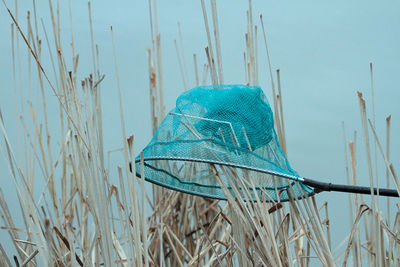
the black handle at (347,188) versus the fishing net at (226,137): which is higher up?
the fishing net at (226,137)

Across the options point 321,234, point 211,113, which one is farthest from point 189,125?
point 321,234

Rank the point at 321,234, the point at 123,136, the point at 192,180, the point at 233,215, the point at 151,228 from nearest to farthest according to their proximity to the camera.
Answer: the point at 123,136 → the point at 321,234 → the point at 233,215 → the point at 192,180 → the point at 151,228

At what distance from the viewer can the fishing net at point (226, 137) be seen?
3.34 ft

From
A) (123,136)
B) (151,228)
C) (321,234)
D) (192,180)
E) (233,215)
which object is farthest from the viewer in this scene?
(151,228)

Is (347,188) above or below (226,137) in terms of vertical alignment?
below

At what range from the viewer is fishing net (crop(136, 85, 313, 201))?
1019 millimetres

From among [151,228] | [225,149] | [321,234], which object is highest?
[225,149]

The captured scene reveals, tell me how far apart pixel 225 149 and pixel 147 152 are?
0.17m

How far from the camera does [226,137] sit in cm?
108

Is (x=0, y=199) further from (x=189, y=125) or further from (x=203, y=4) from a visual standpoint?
(x=203, y=4)

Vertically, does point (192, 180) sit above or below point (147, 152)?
below

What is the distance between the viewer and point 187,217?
5.77 feet

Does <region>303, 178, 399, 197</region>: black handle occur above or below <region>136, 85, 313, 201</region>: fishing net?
below

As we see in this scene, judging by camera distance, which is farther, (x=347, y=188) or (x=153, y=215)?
(x=153, y=215)
